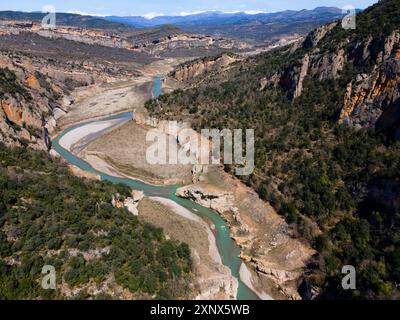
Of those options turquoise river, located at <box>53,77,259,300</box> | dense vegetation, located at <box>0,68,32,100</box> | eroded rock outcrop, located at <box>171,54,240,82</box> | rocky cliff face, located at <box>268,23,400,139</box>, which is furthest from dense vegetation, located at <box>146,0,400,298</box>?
eroded rock outcrop, located at <box>171,54,240,82</box>

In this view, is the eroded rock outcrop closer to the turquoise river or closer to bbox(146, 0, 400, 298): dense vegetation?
bbox(146, 0, 400, 298): dense vegetation

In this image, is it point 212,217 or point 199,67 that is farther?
point 199,67

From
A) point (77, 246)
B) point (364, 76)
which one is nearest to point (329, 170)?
point (364, 76)

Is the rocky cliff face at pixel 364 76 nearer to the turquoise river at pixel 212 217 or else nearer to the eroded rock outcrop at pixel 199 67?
the turquoise river at pixel 212 217

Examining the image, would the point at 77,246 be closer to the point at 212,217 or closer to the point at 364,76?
the point at 212,217

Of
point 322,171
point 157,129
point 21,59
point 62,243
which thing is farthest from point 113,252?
point 21,59

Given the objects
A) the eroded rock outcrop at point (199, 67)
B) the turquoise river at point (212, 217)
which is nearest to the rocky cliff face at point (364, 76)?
the turquoise river at point (212, 217)

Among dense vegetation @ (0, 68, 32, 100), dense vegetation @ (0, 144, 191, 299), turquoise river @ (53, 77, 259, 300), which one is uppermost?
dense vegetation @ (0, 68, 32, 100)
